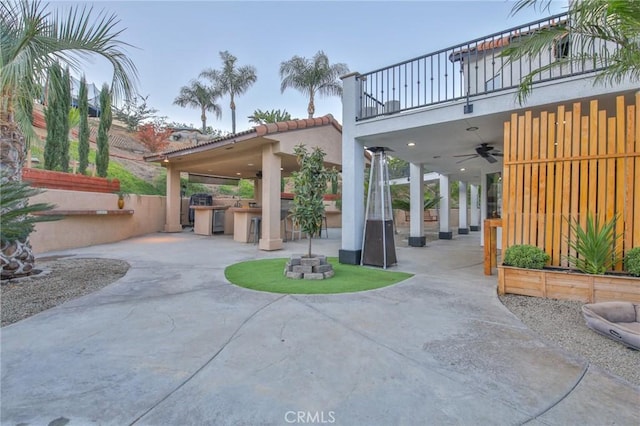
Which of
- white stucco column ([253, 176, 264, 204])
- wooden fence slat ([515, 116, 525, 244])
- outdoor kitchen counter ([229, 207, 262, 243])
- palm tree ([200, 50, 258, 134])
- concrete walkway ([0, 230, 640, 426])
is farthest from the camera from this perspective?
palm tree ([200, 50, 258, 134])

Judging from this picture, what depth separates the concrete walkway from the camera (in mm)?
1838

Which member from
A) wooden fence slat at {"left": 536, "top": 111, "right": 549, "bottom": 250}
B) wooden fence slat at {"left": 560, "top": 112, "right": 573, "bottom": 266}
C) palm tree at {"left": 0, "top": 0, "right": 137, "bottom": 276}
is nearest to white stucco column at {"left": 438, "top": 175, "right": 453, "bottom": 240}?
wooden fence slat at {"left": 536, "top": 111, "right": 549, "bottom": 250}

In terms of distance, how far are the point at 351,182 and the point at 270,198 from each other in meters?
2.98

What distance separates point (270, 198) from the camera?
8.94m

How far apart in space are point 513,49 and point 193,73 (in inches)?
1012

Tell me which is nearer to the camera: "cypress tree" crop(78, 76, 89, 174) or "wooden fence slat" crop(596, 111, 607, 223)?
"wooden fence slat" crop(596, 111, 607, 223)

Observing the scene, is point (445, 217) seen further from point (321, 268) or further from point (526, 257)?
point (321, 268)

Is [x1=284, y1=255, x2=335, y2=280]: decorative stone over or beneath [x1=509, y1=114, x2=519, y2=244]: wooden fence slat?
beneath

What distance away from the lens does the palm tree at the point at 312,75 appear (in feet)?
68.6

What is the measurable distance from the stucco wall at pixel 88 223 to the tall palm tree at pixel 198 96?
49.5 ft

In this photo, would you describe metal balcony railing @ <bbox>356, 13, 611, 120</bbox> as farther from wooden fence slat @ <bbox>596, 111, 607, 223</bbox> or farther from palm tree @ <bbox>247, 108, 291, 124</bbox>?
palm tree @ <bbox>247, 108, 291, 124</bbox>

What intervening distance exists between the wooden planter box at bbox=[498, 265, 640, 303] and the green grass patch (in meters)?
1.70

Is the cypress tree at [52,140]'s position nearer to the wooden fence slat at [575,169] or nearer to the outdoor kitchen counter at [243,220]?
the outdoor kitchen counter at [243,220]

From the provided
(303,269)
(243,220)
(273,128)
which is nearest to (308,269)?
(303,269)
